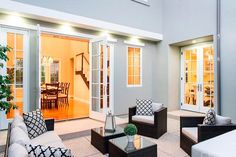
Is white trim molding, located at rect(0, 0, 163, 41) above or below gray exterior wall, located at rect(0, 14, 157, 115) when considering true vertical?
above

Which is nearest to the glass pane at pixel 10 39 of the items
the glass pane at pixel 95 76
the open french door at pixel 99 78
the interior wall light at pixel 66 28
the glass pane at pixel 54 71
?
the interior wall light at pixel 66 28

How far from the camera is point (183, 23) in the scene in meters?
5.85

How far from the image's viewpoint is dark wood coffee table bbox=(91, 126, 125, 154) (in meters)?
3.06

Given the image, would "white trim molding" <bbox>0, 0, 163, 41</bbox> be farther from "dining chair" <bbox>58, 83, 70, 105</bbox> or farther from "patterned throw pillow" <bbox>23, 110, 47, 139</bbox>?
"dining chair" <bbox>58, 83, 70, 105</bbox>

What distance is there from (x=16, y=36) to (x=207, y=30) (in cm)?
526

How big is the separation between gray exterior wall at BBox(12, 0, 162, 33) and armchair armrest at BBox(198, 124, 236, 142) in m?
3.99

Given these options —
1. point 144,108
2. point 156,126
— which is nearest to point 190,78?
point 144,108

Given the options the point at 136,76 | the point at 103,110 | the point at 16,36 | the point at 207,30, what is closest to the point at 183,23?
the point at 207,30

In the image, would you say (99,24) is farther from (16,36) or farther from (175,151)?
(175,151)

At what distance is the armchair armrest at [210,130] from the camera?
2.66 meters

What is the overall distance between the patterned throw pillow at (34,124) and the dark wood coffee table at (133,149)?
4.00ft

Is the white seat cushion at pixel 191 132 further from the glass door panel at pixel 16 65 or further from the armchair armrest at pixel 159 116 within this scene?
the glass door panel at pixel 16 65

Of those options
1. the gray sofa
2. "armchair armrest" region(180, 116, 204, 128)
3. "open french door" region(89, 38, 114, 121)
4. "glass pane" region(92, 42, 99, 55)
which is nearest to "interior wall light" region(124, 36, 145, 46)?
"open french door" region(89, 38, 114, 121)

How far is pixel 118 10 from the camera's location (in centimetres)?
552
